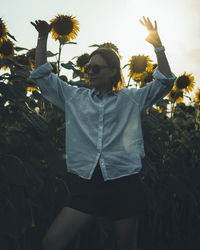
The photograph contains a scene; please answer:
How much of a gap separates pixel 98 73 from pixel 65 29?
1.90m

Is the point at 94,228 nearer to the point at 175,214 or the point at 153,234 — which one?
the point at 153,234

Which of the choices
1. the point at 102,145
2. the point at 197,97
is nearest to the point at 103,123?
the point at 102,145

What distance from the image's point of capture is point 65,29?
400 cm

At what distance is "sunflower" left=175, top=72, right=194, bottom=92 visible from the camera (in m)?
5.43

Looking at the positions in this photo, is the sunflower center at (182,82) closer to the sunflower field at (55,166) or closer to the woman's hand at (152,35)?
the sunflower field at (55,166)

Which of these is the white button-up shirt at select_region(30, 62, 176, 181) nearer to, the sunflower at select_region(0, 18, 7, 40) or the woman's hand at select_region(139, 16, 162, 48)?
the woman's hand at select_region(139, 16, 162, 48)

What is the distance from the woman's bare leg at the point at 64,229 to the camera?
2.04 m

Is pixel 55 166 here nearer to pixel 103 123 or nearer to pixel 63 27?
pixel 103 123

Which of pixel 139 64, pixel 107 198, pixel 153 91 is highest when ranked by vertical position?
pixel 139 64

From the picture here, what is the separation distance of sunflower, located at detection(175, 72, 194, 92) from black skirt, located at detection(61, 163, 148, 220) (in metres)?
3.58

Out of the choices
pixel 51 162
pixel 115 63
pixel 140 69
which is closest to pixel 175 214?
pixel 140 69

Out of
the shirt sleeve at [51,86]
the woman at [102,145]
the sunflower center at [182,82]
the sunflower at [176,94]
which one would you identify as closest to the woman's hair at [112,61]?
the woman at [102,145]

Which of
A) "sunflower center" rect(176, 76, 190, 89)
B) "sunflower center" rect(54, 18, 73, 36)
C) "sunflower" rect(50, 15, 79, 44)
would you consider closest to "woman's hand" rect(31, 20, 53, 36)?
"sunflower" rect(50, 15, 79, 44)

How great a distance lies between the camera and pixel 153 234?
4.05 meters
